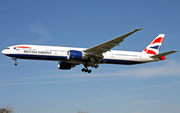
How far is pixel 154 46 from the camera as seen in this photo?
1735 inches

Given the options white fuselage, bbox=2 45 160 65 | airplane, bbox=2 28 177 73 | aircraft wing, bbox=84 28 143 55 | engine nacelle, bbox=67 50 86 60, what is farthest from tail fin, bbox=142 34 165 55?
engine nacelle, bbox=67 50 86 60

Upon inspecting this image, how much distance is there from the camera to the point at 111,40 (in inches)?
1315

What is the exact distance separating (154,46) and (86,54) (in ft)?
45.1

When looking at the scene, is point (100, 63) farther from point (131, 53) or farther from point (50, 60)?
point (50, 60)

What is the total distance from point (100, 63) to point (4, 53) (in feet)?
45.9

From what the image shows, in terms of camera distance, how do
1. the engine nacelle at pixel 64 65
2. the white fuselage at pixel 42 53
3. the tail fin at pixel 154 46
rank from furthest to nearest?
the tail fin at pixel 154 46 < the engine nacelle at pixel 64 65 < the white fuselage at pixel 42 53

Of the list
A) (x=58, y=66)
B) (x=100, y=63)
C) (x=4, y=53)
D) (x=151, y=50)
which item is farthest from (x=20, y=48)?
(x=151, y=50)

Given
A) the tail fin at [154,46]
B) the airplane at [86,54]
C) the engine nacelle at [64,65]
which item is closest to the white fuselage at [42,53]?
the airplane at [86,54]

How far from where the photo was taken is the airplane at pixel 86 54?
35.1m

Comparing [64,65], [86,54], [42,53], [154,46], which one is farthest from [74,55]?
[154,46]

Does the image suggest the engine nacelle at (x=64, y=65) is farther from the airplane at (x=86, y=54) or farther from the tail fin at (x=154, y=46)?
the tail fin at (x=154, y=46)

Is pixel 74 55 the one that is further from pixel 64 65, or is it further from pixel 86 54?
pixel 64 65

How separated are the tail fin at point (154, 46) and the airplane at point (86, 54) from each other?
0.87 m

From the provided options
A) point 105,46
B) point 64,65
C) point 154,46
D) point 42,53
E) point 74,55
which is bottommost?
point 64,65
